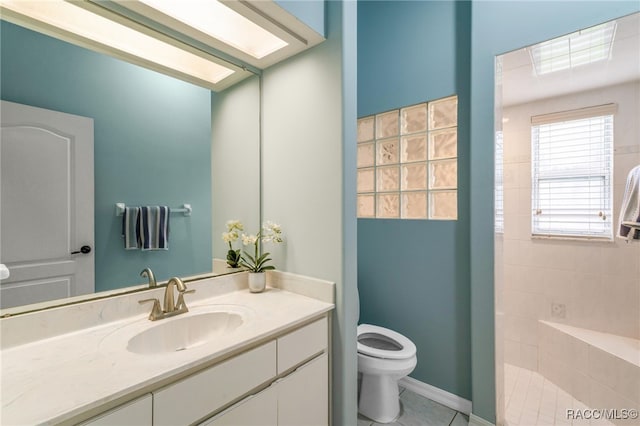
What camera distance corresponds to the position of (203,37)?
1314 mm

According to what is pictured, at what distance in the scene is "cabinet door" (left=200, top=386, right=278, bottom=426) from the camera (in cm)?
87

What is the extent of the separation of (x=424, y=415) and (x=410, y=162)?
5.31ft

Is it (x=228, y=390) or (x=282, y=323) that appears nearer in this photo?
(x=228, y=390)

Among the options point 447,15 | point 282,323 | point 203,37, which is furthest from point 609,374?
point 203,37

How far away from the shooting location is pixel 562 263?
217 cm

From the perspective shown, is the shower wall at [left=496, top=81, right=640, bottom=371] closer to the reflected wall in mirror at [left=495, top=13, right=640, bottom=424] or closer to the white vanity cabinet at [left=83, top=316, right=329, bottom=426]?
the reflected wall in mirror at [left=495, top=13, right=640, bottom=424]

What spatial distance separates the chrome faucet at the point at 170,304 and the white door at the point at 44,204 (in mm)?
252

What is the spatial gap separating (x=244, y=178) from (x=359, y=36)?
5.09 ft

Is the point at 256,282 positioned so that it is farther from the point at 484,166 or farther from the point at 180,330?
the point at 484,166

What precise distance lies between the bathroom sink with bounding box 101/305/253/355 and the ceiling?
197cm

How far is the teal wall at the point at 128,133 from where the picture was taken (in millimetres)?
974

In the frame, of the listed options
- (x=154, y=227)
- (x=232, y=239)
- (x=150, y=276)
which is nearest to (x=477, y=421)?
(x=232, y=239)

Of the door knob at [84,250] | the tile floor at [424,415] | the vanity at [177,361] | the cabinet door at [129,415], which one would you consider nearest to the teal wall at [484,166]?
the tile floor at [424,415]

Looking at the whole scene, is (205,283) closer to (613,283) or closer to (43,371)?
(43,371)
